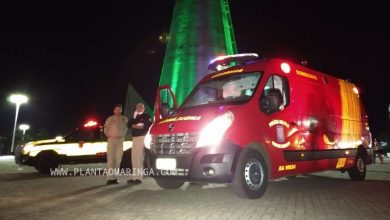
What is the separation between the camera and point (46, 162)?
1253 cm

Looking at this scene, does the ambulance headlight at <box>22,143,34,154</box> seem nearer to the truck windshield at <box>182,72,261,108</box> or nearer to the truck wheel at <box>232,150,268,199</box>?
the truck windshield at <box>182,72,261,108</box>

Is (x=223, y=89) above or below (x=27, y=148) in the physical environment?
above

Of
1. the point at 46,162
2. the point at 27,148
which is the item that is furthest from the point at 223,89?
the point at 27,148

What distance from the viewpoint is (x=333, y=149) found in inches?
332

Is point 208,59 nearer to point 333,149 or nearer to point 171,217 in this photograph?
point 333,149

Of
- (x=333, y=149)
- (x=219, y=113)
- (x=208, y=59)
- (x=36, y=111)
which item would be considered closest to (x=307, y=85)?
(x=333, y=149)

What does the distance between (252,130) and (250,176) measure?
0.80 meters

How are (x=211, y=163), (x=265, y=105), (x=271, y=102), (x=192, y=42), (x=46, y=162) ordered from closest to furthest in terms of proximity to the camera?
(x=211, y=163), (x=271, y=102), (x=265, y=105), (x=46, y=162), (x=192, y=42)

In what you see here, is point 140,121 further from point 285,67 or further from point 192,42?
point 192,42

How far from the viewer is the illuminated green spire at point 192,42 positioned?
18.8m

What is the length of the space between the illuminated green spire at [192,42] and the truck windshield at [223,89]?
10.5 metres

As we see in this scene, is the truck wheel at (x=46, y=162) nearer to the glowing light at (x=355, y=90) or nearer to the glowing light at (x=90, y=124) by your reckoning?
the glowing light at (x=90, y=124)

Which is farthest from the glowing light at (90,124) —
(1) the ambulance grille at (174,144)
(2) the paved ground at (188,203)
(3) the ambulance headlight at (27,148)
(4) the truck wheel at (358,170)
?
(4) the truck wheel at (358,170)

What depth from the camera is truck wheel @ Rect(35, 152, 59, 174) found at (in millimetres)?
12453
